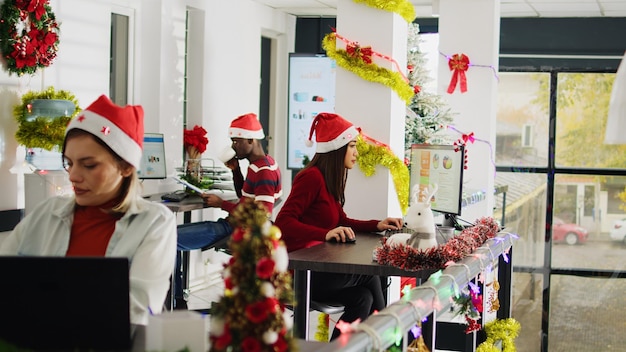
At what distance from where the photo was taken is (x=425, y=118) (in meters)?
6.86

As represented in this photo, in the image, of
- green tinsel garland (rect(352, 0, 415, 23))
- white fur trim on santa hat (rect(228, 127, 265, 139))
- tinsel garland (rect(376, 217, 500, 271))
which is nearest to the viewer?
tinsel garland (rect(376, 217, 500, 271))

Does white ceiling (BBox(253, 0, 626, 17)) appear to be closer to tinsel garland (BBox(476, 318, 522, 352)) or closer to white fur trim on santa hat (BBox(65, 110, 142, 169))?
tinsel garland (BBox(476, 318, 522, 352))

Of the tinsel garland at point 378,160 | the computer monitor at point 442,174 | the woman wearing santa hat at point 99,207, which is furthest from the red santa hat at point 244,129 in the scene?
the woman wearing santa hat at point 99,207

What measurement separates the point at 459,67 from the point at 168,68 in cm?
245

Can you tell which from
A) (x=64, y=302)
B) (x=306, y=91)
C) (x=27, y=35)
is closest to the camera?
(x=64, y=302)

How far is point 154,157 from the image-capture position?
6895 millimetres

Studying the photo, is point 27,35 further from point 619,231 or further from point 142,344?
point 619,231

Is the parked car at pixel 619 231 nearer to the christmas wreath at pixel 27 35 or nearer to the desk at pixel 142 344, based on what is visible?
the christmas wreath at pixel 27 35

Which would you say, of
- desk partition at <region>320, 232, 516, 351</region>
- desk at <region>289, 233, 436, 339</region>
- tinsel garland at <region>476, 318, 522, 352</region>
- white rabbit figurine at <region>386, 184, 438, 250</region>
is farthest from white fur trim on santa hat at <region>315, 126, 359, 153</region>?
desk partition at <region>320, 232, 516, 351</region>

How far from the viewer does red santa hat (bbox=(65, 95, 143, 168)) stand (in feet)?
7.81

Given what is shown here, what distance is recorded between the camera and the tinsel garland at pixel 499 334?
3961 mm

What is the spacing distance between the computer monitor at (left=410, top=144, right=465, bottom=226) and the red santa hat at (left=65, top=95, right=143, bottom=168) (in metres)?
2.46

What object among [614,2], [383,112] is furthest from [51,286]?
[614,2]

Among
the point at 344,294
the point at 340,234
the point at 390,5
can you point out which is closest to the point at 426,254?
the point at 340,234
